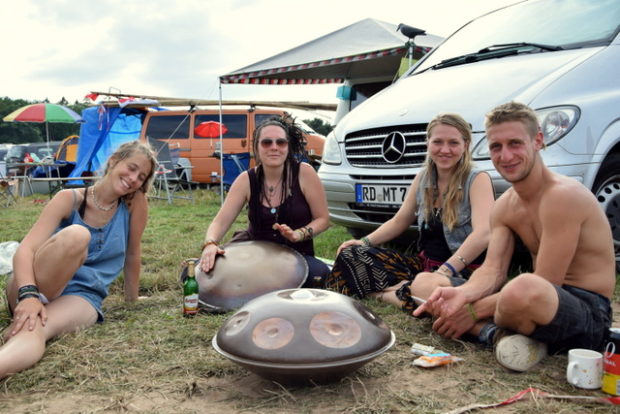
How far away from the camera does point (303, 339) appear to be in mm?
2078

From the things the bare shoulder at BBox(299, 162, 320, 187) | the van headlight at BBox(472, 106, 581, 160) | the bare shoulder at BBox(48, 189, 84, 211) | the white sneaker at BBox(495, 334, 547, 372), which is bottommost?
the white sneaker at BBox(495, 334, 547, 372)

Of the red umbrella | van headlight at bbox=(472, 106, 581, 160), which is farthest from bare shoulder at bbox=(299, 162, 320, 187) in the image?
the red umbrella

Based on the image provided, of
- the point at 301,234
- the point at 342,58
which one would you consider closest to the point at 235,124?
the point at 342,58

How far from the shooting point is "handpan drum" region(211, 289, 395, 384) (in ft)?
6.77

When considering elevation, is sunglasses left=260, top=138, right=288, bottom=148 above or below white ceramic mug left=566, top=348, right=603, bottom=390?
above

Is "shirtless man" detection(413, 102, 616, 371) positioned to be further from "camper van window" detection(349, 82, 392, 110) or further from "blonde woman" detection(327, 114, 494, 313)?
"camper van window" detection(349, 82, 392, 110)

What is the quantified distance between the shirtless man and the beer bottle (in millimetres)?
1365

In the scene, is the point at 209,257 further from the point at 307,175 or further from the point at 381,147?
the point at 381,147

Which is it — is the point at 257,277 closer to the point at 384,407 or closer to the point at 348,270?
the point at 348,270

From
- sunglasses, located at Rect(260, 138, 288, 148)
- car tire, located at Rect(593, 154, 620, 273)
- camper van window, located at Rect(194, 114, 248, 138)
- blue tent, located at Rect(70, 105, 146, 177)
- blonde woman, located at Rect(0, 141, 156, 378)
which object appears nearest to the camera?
blonde woman, located at Rect(0, 141, 156, 378)

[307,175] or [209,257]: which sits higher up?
[307,175]

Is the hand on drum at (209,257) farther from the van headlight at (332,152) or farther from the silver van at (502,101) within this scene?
the van headlight at (332,152)

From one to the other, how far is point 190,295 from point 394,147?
1828 mm

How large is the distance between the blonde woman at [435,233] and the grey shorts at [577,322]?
67cm
